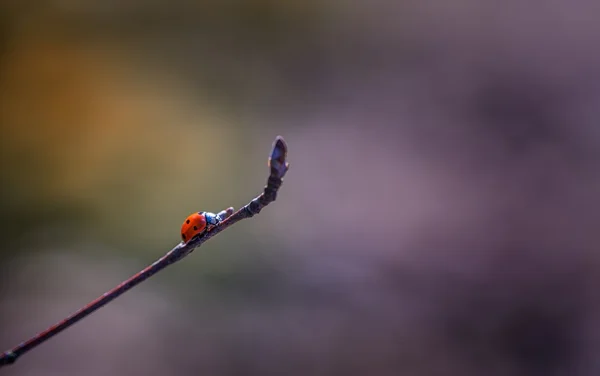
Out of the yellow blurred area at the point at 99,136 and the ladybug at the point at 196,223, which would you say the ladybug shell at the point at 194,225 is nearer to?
the ladybug at the point at 196,223

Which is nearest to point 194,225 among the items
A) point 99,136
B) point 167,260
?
point 167,260

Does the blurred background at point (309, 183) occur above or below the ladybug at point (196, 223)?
below

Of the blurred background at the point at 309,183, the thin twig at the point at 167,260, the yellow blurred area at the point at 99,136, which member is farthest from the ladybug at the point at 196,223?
the yellow blurred area at the point at 99,136

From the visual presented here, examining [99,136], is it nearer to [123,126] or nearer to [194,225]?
[123,126]

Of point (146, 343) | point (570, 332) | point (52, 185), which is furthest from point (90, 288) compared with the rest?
point (570, 332)

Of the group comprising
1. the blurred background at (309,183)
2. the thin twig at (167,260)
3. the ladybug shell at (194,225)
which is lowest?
the blurred background at (309,183)

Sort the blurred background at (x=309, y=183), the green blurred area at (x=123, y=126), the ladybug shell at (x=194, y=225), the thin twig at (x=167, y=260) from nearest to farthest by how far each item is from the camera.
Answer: the thin twig at (x=167, y=260)
the ladybug shell at (x=194, y=225)
the blurred background at (x=309, y=183)
the green blurred area at (x=123, y=126)

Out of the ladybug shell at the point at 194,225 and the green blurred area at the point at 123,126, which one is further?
the green blurred area at the point at 123,126

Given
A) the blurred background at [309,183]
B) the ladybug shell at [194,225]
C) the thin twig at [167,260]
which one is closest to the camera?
the thin twig at [167,260]
